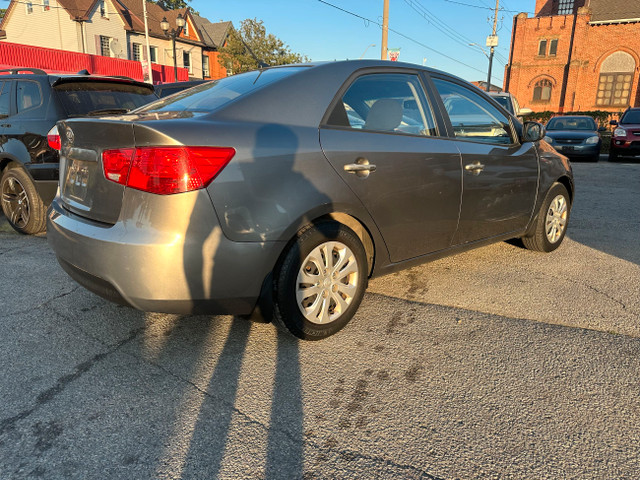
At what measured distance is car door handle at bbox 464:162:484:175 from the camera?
11.6ft

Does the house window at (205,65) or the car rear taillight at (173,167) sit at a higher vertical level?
the house window at (205,65)

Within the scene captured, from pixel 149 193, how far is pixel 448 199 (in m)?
2.05

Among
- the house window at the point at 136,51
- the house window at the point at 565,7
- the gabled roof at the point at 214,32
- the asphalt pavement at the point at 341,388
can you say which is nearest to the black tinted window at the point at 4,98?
the asphalt pavement at the point at 341,388

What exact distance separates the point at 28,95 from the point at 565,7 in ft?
184

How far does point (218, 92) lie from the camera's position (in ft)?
9.91

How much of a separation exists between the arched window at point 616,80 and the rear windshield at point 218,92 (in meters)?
44.7

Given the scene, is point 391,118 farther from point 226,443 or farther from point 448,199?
point 226,443

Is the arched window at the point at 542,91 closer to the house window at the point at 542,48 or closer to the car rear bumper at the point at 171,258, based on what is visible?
the house window at the point at 542,48

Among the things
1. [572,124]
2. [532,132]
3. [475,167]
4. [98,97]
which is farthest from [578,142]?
[98,97]

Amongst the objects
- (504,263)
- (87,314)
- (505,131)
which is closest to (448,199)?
(505,131)

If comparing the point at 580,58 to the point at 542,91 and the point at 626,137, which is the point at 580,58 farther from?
the point at 626,137

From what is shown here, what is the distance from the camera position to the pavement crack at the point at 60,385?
214 centimetres

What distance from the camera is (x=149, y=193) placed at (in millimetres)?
2281

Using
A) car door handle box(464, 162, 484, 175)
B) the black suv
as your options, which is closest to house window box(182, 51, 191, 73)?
the black suv
